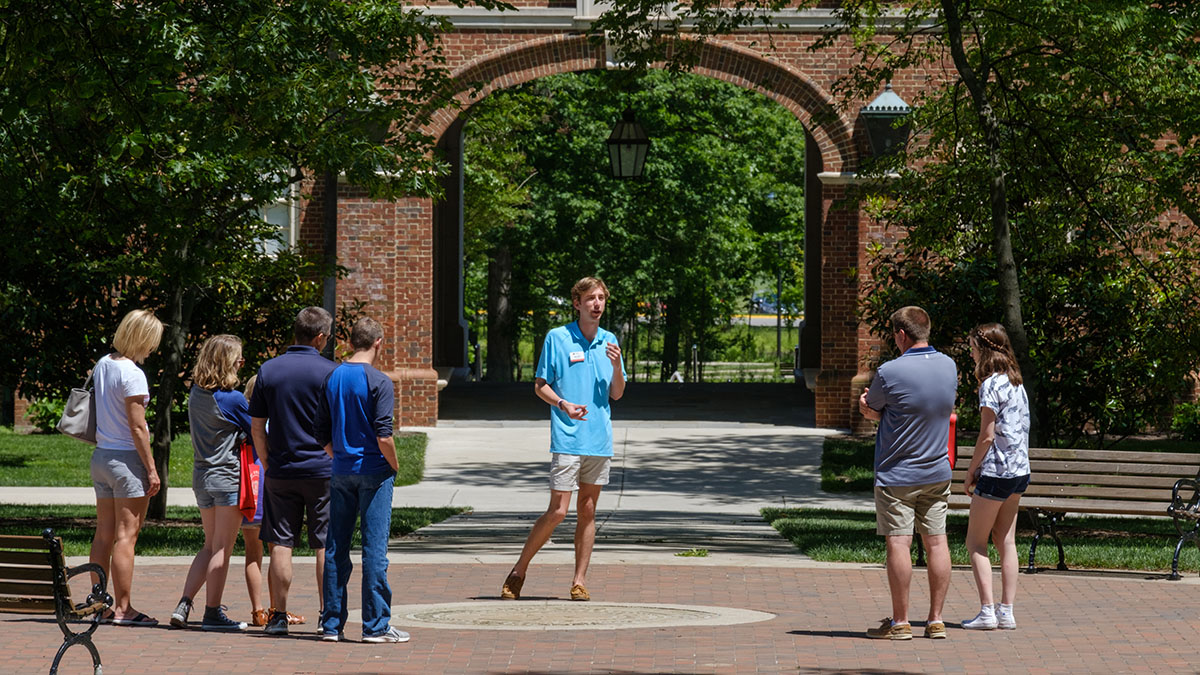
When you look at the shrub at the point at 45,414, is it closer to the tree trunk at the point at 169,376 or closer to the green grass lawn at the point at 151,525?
the green grass lawn at the point at 151,525

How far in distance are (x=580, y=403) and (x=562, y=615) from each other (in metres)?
1.17

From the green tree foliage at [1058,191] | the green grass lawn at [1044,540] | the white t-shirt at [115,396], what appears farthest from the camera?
the green tree foliage at [1058,191]

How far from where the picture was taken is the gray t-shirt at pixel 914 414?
7.67 m

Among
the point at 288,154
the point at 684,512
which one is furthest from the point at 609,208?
the point at 288,154

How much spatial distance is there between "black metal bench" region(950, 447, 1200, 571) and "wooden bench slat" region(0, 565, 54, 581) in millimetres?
6119

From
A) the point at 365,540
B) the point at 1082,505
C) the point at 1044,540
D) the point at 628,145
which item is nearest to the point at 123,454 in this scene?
the point at 365,540

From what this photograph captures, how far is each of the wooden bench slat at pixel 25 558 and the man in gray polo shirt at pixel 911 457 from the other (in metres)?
3.86

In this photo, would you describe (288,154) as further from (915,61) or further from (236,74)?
(915,61)

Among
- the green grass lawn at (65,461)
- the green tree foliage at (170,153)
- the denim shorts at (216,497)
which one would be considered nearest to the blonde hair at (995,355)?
the denim shorts at (216,497)

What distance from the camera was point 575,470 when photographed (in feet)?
28.7

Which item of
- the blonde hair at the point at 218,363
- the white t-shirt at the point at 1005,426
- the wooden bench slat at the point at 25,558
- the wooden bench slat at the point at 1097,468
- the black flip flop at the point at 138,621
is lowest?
the black flip flop at the point at 138,621

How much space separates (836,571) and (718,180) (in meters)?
24.4

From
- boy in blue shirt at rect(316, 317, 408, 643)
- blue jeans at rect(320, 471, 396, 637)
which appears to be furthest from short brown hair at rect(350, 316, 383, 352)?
blue jeans at rect(320, 471, 396, 637)

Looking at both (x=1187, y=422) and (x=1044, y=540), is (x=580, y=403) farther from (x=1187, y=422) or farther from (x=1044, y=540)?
(x=1187, y=422)
